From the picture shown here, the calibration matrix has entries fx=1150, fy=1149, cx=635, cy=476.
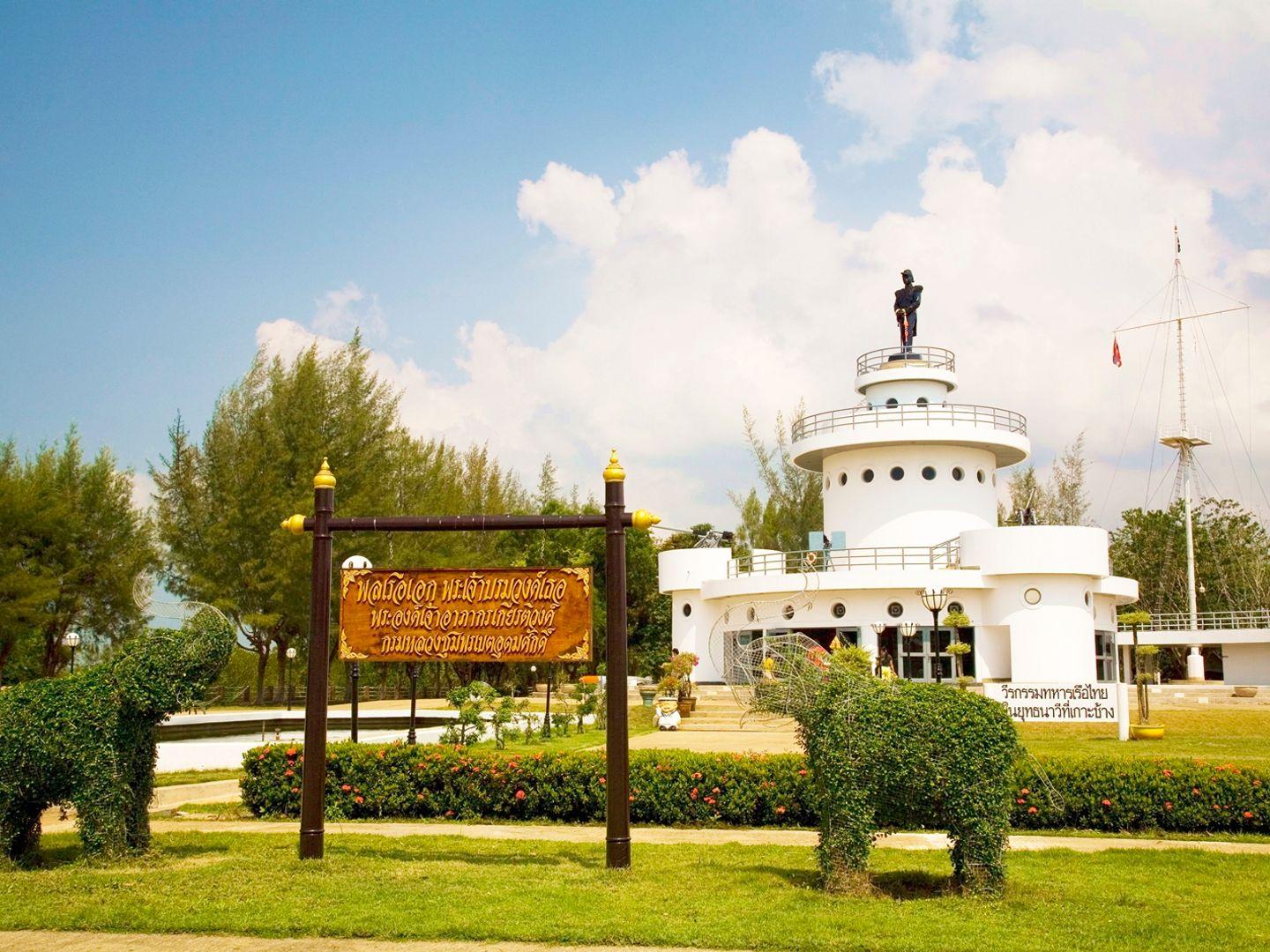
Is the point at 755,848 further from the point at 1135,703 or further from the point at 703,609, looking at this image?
the point at 703,609

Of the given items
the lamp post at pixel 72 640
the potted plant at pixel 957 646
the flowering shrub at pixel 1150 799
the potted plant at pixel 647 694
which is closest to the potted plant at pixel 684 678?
the potted plant at pixel 647 694

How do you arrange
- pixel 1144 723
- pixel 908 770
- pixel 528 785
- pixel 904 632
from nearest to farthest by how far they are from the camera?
pixel 908 770
pixel 528 785
pixel 1144 723
pixel 904 632

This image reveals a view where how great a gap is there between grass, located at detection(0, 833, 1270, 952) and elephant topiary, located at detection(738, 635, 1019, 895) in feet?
1.29

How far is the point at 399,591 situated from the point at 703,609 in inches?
1002

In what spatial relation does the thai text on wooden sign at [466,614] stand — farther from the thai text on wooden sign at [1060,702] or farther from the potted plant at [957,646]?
the potted plant at [957,646]

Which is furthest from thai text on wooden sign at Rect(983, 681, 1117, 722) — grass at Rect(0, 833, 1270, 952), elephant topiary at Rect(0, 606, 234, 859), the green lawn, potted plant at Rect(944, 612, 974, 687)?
elephant topiary at Rect(0, 606, 234, 859)

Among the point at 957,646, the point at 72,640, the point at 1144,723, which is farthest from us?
the point at 72,640

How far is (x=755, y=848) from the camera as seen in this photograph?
456 inches

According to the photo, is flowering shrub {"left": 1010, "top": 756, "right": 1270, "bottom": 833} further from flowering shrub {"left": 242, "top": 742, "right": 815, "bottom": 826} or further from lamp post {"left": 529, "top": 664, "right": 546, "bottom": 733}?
lamp post {"left": 529, "top": 664, "right": 546, "bottom": 733}

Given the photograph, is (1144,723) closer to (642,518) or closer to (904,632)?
(904,632)

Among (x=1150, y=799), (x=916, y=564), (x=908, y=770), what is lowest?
(x=1150, y=799)

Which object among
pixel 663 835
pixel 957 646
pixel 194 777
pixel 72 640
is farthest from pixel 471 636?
pixel 72 640

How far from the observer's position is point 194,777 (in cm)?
1833

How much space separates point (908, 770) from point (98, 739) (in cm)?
686
